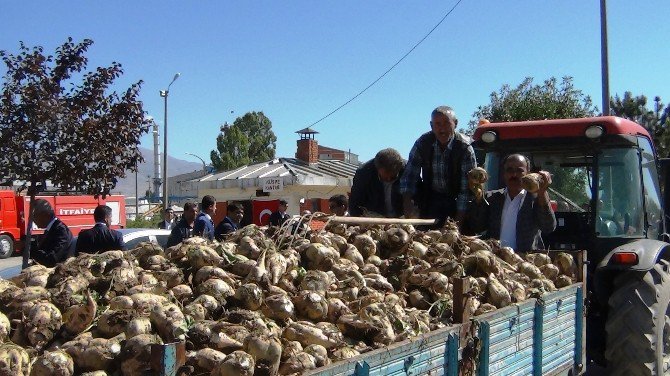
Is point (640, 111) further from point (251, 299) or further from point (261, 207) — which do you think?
point (251, 299)

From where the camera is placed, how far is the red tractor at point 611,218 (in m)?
5.46

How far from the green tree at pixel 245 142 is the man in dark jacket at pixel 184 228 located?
48401 mm

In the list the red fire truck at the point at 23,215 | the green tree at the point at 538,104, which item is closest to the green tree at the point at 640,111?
the green tree at the point at 538,104

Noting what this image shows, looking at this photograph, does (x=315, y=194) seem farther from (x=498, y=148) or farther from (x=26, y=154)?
(x=498, y=148)

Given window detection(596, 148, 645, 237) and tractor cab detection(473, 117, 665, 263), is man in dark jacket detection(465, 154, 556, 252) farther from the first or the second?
window detection(596, 148, 645, 237)

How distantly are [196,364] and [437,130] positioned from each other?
419cm

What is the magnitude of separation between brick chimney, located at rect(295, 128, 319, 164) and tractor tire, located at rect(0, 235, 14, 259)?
1199cm

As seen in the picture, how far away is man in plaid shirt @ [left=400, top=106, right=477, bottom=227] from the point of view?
652 centimetres

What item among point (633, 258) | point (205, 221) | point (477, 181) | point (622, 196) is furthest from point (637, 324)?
point (205, 221)

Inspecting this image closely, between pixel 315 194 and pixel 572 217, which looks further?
pixel 315 194

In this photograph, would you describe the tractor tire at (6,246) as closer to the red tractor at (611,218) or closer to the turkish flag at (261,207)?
the turkish flag at (261,207)

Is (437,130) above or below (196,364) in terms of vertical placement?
above

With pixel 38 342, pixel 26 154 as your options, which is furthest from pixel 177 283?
pixel 26 154

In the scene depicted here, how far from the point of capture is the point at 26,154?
9.70 m
